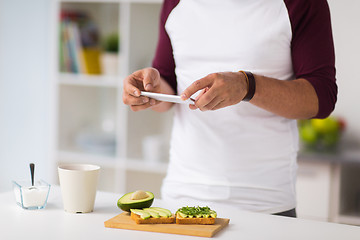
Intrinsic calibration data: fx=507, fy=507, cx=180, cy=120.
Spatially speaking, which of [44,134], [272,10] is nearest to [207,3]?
[272,10]

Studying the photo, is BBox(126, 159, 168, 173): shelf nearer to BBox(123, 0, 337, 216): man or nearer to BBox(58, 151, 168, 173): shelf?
BBox(58, 151, 168, 173): shelf

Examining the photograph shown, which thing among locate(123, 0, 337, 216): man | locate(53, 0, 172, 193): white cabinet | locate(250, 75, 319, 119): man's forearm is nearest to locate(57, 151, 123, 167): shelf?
locate(53, 0, 172, 193): white cabinet

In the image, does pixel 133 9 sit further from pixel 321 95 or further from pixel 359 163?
pixel 321 95

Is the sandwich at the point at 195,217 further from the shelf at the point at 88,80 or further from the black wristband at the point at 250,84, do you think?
the shelf at the point at 88,80

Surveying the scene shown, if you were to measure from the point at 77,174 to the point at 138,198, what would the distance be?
14cm

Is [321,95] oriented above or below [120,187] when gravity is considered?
above

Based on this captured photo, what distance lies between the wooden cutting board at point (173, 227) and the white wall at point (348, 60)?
200 centimetres

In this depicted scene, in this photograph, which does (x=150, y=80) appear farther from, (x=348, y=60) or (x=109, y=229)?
(x=348, y=60)

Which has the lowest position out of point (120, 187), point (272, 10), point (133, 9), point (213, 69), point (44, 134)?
point (120, 187)

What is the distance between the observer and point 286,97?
4.31 feet

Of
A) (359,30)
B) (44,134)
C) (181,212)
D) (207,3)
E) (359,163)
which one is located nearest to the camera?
(181,212)

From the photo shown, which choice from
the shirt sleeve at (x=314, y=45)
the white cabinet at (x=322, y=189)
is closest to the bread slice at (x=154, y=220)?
the shirt sleeve at (x=314, y=45)

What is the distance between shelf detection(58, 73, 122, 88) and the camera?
2.89m

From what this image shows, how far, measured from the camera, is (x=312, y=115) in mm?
1379
